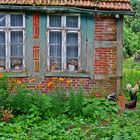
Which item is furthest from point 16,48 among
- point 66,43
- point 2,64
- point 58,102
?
point 58,102

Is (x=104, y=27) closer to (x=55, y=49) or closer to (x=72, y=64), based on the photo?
(x=72, y=64)

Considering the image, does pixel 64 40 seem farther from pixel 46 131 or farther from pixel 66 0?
pixel 46 131

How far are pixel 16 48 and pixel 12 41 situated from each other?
0.25 meters

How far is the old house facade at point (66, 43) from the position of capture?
43.9 ft

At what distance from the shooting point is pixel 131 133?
1035 centimetres

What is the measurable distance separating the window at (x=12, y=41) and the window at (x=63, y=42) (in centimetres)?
85

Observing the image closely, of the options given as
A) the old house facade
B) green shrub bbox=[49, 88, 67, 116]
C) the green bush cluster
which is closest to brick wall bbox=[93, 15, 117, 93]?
the old house facade

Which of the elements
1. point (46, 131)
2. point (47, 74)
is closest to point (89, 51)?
point (47, 74)

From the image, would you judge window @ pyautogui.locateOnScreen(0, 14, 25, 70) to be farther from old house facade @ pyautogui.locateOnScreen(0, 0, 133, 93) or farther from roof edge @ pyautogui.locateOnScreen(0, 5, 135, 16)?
roof edge @ pyautogui.locateOnScreen(0, 5, 135, 16)

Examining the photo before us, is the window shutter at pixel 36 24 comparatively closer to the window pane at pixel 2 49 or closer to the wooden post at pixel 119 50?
the window pane at pixel 2 49

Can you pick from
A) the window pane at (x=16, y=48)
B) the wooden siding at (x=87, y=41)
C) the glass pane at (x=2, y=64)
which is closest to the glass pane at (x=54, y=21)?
the wooden siding at (x=87, y=41)

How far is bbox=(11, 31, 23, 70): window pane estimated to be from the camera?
13500 millimetres

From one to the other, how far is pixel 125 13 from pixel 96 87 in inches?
96.1

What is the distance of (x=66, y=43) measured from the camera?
13.6 meters
